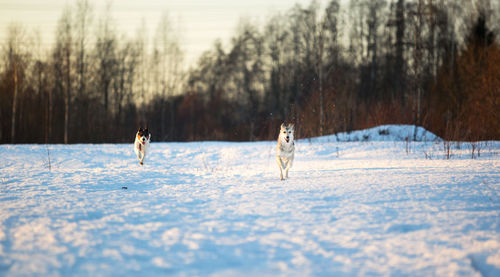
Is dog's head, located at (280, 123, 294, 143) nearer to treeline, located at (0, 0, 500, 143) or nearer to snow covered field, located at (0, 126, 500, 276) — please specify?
snow covered field, located at (0, 126, 500, 276)

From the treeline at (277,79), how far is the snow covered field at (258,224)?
32.4 ft

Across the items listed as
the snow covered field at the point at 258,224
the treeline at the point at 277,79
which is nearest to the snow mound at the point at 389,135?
the treeline at the point at 277,79

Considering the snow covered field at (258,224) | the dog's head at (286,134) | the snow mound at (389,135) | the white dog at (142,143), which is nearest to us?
the snow covered field at (258,224)

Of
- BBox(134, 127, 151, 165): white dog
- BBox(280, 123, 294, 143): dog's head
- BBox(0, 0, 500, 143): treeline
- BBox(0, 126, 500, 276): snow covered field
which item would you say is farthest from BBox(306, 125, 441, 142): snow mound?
BBox(134, 127, 151, 165): white dog

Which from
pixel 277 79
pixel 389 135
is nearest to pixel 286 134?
pixel 389 135

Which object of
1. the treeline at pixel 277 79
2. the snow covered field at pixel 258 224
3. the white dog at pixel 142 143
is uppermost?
the treeline at pixel 277 79

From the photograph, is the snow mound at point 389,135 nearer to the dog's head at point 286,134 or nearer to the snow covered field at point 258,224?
the snow covered field at point 258,224

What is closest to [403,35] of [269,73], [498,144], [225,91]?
[269,73]

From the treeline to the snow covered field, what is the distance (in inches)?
389

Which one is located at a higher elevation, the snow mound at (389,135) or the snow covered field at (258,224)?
the snow mound at (389,135)

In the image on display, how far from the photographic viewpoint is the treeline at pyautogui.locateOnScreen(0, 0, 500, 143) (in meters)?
16.7

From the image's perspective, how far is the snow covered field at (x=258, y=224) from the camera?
245cm

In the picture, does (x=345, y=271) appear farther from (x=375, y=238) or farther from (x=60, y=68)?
(x=60, y=68)

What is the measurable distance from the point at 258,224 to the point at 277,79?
1127 inches
